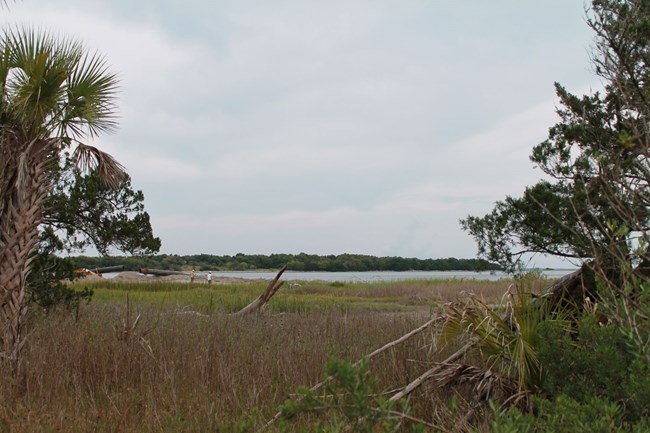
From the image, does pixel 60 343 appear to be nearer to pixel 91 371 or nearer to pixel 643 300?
pixel 91 371

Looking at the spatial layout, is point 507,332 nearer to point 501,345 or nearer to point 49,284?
point 501,345

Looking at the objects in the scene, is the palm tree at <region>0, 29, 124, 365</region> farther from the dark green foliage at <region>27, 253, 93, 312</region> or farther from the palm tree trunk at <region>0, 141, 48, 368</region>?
the dark green foliage at <region>27, 253, 93, 312</region>

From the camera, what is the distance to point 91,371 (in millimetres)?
6555

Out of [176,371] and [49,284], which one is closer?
[176,371]

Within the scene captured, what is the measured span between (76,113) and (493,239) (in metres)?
6.89

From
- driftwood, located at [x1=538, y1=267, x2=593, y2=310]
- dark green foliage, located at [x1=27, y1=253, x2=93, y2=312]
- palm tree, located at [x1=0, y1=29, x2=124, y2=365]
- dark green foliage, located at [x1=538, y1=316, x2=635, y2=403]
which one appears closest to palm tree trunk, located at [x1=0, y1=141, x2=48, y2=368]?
palm tree, located at [x1=0, y1=29, x2=124, y2=365]

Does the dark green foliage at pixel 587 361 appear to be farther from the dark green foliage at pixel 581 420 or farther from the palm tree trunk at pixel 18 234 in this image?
the palm tree trunk at pixel 18 234

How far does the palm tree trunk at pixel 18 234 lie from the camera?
6004mm

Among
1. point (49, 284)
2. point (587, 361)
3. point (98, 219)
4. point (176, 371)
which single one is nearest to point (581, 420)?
point (587, 361)

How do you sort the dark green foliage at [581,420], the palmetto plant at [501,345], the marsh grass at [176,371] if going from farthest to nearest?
the marsh grass at [176,371], the palmetto plant at [501,345], the dark green foliage at [581,420]

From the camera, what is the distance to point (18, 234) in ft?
20.4

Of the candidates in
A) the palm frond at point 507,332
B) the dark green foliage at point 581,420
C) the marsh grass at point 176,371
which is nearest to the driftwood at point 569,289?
the palm frond at point 507,332

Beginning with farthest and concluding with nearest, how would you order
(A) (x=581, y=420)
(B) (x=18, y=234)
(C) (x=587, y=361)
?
(B) (x=18, y=234) < (C) (x=587, y=361) < (A) (x=581, y=420)

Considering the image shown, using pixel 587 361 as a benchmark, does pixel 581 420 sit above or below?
below
